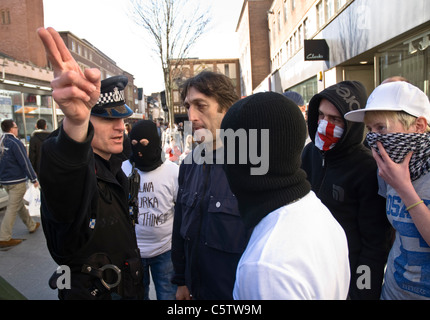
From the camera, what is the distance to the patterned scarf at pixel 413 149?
162 cm

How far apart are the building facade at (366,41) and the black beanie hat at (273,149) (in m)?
6.71

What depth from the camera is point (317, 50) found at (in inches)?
490

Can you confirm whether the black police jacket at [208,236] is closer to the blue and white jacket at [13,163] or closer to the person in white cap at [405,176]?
the person in white cap at [405,176]

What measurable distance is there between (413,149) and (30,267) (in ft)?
16.8

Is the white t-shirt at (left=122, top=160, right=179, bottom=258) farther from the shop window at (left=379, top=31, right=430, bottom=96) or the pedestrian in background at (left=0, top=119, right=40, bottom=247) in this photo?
the shop window at (left=379, top=31, right=430, bottom=96)

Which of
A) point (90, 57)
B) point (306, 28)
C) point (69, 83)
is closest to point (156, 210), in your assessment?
point (69, 83)

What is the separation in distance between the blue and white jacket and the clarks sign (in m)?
11.3

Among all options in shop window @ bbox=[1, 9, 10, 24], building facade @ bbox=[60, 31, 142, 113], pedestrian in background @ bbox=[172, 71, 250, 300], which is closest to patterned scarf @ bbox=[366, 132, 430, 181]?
pedestrian in background @ bbox=[172, 71, 250, 300]

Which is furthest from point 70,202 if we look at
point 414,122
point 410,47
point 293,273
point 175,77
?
point 175,77

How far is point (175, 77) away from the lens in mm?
18312

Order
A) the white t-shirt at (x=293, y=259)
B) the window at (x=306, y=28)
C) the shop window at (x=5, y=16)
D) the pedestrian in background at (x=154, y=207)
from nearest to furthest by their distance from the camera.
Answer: the white t-shirt at (x=293, y=259) < the pedestrian in background at (x=154, y=207) < the window at (x=306, y=28) < the shop window at (x=5, y=16)

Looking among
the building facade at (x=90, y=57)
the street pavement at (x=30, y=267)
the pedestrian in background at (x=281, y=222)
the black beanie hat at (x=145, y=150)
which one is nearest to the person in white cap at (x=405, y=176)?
the pedestrian in background at (x=281, y=222)
